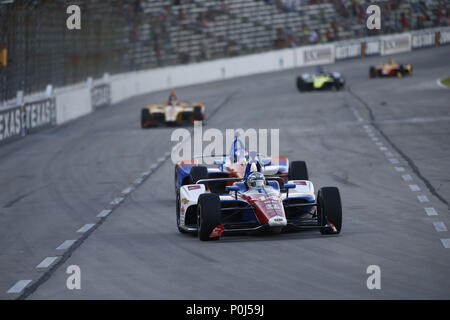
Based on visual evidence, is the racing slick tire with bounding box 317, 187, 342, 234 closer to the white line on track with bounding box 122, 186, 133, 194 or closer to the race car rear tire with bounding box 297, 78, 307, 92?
the white line on track with bounding box 122, 186, 133, 194

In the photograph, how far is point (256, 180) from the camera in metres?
12.0

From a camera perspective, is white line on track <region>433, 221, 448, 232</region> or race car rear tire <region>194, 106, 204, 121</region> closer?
white line on track <region>433, 221, 448, 232</region>

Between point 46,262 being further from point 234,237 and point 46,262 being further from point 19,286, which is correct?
point 234,237

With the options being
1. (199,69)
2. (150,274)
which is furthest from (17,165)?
(199,69)

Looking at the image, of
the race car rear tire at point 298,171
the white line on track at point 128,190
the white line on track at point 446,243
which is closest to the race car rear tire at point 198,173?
the race car rear tire at point 298,171

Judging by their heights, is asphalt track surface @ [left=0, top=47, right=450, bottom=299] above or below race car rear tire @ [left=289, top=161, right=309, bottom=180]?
below

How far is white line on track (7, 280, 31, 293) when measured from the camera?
9.06m

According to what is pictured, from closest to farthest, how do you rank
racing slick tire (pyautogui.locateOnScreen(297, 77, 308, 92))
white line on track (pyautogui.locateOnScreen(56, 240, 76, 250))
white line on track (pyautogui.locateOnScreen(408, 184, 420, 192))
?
1. white line on track (pyautogui.locateOnScreen(56, 240, 76, 250))
2. white line on track (pyautogui.locateOnScreen(408, 184, 420, 192))
3. racing slick tire (pyautogui.locateOnScreen(297, 77, 308, 92))

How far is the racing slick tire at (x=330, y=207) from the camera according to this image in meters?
11.4

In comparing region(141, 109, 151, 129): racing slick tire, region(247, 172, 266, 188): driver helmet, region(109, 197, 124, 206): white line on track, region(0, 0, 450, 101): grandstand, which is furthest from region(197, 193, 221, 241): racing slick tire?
region(141, 109, 151, 129): racing slick tire

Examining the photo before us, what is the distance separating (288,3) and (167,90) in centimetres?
1288

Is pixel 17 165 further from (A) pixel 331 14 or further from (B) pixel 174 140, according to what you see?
(A) pixel 331 14

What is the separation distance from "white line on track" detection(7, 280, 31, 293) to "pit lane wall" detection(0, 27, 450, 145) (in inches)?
711

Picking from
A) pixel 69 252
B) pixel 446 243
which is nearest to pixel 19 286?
pixel 69 252
